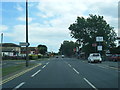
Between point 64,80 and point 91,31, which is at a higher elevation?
point 91,31

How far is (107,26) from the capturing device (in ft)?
258

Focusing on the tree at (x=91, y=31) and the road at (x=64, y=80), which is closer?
the road at (x=64, y=80)

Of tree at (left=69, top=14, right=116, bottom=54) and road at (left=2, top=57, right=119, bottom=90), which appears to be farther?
tree at (left=69, top=14, right=116, bottom=54)

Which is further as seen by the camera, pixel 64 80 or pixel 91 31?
pixel 91 31

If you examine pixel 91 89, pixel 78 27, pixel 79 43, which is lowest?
pixel 91 89

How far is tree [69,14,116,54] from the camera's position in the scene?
75.8 m

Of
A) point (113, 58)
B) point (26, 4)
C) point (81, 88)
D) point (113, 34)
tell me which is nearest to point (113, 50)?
point (113, 34)

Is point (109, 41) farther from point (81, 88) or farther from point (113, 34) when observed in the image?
point (81, 88)

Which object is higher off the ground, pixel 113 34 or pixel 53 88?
pixel 113 34

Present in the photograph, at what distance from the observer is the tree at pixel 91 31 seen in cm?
7581

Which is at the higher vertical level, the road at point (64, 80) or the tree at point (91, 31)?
the tree at point (91, 31)

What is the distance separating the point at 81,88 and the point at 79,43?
69.9m

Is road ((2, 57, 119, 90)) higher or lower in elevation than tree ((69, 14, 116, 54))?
lower

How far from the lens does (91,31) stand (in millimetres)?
77562
